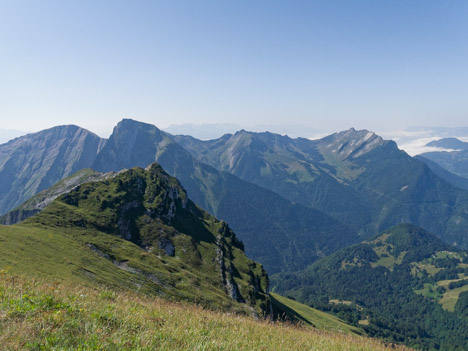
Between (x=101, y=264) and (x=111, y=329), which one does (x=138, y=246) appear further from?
(x=111, y=329)

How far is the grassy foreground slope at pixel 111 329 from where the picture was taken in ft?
27.0

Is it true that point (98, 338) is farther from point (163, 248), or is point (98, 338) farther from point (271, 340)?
point (163, 248)

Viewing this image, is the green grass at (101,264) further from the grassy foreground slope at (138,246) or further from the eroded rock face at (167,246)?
the eroded rock face at (167,246)

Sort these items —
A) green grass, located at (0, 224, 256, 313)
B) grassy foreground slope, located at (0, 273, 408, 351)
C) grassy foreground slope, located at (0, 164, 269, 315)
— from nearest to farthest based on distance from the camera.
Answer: grassy foreground slope, located at (0, 273, 408, 351), green grass, located at (0, 224, 256, 313), grassy foreground slope, located at (0, 164, 269, 315)

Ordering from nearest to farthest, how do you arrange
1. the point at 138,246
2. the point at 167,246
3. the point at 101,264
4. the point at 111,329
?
the point at 111,329 < the point at 101,264 < the point at 138,246 < the point at 167,246

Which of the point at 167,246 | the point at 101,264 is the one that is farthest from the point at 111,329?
the point at 167,246

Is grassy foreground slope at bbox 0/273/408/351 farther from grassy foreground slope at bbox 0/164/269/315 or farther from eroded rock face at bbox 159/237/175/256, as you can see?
eroded rock face at bbox 159/237/175/256

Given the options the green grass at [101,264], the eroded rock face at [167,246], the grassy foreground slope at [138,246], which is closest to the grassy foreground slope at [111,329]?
the green grass at [101,264]

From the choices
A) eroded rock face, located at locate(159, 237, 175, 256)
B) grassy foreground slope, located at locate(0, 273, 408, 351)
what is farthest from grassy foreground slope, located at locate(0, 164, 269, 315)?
grassy foreground slope, located at locate(0, 273, 408, 351)

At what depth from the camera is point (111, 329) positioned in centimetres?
932

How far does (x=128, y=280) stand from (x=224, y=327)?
76.3 m

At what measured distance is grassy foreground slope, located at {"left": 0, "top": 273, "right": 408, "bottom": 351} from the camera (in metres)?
8.22

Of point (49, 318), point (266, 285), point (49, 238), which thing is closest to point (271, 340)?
point (49, 318)

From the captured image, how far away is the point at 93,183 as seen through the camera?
157 m
